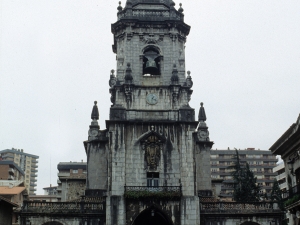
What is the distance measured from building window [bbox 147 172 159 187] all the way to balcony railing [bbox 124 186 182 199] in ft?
1.63

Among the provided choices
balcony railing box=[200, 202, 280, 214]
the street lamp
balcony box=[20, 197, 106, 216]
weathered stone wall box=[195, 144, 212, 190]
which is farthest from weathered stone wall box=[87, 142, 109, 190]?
the street lamp

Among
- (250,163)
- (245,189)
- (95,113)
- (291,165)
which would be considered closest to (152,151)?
(95,113)

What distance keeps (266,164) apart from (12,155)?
6861 centimetres

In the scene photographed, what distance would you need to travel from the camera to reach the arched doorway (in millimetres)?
34125

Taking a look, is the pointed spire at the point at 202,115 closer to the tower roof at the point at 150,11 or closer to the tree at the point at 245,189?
the tower roof at the point at 150,11

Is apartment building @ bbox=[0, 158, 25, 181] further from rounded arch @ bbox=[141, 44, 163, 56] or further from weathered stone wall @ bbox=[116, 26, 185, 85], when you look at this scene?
rounded arch @ bbox=[141, 44, 163, 56]

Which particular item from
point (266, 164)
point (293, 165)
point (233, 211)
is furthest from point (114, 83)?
point (266, 164)

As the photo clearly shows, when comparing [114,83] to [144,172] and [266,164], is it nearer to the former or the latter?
[144,172]

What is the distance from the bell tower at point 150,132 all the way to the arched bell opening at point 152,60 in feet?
0.29

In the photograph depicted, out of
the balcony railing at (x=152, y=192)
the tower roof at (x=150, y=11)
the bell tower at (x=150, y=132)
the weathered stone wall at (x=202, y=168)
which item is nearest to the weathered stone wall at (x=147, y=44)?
the bell tower at (x=150, y=132)

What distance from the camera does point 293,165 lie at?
26.6m

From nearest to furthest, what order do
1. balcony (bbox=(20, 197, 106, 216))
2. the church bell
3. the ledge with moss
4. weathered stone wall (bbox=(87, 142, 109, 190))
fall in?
the ledge with moss < balcony (bbox=(20, 197, 106, 216)) < weathered stone wall (bbox=(87, 142, 109, 190)) < the church bell

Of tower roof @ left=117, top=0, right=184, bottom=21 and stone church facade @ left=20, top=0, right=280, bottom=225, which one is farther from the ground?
tower roof @ left=117, top=0, right=184, bottom=21

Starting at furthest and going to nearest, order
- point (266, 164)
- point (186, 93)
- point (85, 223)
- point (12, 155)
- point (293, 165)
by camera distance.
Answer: point (12, 155) → point (266, 164) → point (186, 93) → point (85, 223) → point (293, 165)
